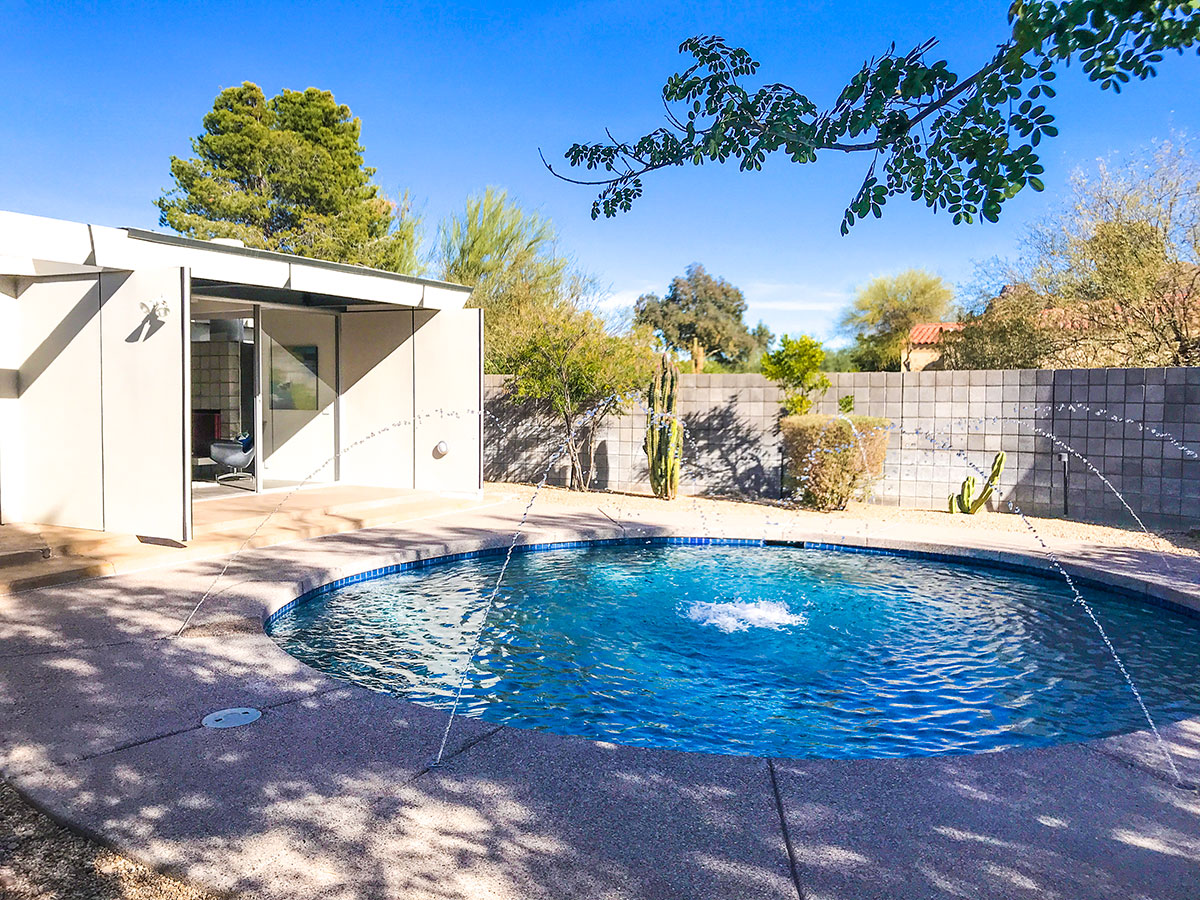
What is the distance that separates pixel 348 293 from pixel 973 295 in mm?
14482

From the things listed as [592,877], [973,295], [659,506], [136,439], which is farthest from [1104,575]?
[973,295]

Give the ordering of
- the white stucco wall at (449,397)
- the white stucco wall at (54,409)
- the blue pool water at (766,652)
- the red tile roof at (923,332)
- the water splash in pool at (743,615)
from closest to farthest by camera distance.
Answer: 1. the blue pool water at (766,652)
2. the water splash in pool at (743,615)
3. the white stucco wall at (54,409)
4. the white stucco wall at (449,397)
5. the red tile roof at (923,332)

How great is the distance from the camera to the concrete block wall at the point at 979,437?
380 inches

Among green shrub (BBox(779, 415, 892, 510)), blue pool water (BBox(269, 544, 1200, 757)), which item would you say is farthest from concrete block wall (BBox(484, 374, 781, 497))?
blue pool water (BBox(269, 544, 1200, 757))

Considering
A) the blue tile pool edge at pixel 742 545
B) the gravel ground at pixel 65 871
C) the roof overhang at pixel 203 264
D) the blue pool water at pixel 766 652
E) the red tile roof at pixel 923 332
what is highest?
the red tile roof at pixel 923 332

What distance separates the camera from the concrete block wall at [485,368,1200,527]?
9.66 m

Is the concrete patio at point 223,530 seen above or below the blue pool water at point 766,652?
above

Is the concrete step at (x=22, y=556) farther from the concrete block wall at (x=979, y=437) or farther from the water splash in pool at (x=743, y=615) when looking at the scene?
the concrete block wall at (x=979, y=437)

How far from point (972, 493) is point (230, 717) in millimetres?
9204

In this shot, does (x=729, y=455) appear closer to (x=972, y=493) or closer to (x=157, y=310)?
(x=972, y=493)

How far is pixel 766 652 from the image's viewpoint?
5531 mm

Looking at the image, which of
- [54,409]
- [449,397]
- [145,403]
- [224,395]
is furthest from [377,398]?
[145,403]

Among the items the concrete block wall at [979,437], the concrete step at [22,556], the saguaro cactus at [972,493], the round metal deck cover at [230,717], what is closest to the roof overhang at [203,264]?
the concrete step at [22,556]

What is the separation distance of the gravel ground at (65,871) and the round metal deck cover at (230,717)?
809 mm
